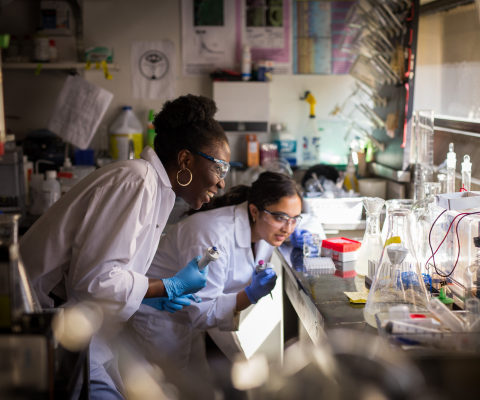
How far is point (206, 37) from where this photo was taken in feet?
11.0

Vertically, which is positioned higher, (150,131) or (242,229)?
(150,131)

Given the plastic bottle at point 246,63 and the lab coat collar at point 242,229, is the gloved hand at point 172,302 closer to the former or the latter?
the lab coat collar at point 242,229

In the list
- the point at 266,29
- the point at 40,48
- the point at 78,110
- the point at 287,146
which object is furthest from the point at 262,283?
the point at 40,48

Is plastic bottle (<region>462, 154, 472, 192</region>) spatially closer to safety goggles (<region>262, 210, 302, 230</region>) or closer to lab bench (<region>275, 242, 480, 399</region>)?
lab bench (<region>275, 242, 480, 399</region>)

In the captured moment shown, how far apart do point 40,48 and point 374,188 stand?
7.48ft

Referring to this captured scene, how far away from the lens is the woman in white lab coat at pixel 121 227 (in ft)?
4.17

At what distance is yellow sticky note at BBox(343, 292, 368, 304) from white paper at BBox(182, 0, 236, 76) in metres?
2.30

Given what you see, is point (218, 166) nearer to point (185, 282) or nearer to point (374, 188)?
point (185, 282)

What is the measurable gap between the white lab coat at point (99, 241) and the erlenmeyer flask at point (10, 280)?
0.36m

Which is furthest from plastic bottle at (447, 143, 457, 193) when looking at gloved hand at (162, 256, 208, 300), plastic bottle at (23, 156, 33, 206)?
plastic bottle at (23, 156, 33, 206)

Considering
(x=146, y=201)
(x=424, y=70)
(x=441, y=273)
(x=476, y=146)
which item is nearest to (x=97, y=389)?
(x=146, y=201)

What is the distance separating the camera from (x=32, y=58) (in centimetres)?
318

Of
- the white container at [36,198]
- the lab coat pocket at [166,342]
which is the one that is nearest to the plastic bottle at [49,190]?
the white container at [36,198]

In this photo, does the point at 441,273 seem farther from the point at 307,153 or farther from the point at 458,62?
the point at 307,153
